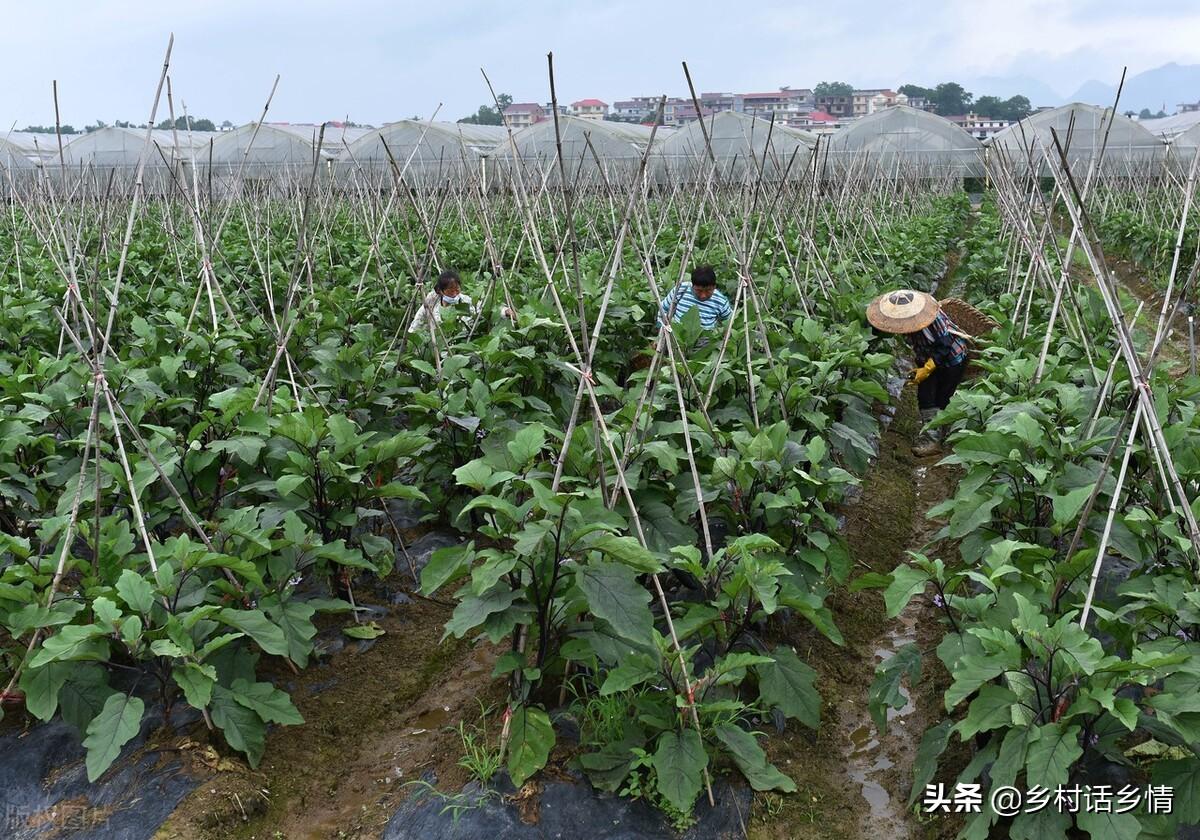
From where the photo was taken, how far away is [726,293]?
8.44 metres

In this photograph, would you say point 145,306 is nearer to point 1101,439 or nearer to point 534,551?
point 534,551

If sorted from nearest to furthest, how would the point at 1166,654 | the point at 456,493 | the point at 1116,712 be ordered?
1. the point at 1116,712
2. the point at 1166,654
3. the point at 456,493

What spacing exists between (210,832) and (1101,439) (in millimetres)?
3241

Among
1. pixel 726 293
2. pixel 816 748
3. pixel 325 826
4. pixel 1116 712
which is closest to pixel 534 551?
pixel 325 826

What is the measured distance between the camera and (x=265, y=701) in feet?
10.5

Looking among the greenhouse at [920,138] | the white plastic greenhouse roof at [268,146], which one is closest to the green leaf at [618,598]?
the white plastic greenhouse roof at [268,146]

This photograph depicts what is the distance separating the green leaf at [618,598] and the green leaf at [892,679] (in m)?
0.82

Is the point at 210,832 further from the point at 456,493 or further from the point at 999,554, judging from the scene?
the point at 999,554

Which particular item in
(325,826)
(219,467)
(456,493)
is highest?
(219,467)

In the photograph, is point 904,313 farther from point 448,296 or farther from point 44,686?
point 44,686

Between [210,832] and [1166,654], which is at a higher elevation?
[1166,654]

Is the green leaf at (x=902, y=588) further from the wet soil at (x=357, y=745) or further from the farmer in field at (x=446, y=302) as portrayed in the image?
the farmer in field at (x=446, y=302)

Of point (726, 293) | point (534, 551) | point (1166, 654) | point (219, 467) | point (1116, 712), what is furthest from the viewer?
point (726, 293)

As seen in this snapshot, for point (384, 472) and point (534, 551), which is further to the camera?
point (384, 472)
